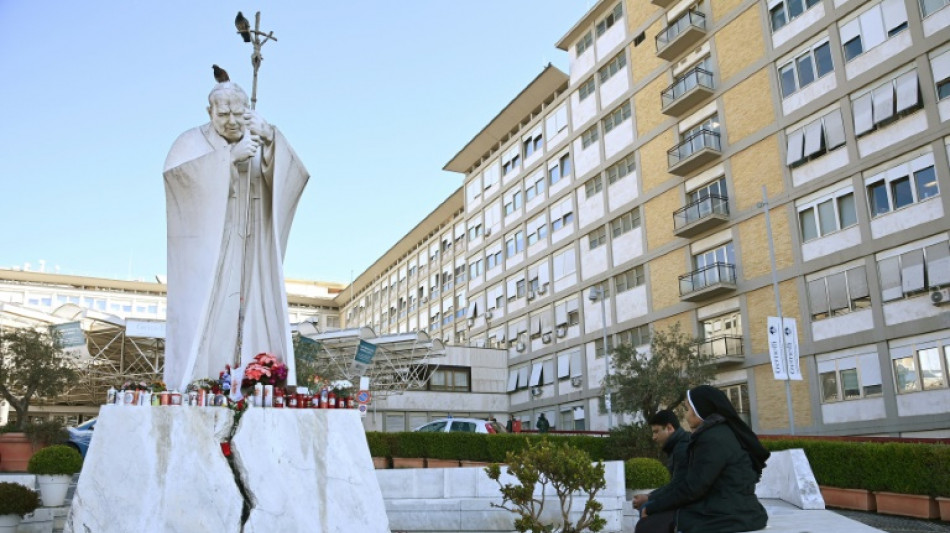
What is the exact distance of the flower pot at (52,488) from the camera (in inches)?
465

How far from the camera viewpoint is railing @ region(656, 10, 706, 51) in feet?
111

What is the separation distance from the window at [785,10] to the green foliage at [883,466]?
1970cm

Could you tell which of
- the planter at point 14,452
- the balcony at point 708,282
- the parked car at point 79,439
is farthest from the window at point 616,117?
the planter at point 14,452

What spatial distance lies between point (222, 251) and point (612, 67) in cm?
3380

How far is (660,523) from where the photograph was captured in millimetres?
5133

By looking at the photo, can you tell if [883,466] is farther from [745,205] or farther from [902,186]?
[745,205]

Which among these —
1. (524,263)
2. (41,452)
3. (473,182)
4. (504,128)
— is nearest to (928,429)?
(41,452)

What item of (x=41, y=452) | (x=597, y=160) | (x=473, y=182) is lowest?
(x=41, y=452)

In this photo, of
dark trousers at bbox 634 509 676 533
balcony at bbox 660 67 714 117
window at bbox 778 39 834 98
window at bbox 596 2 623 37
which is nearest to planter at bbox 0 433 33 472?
dark trousers at bbox 634 509 676 533

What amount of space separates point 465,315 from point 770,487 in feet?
143

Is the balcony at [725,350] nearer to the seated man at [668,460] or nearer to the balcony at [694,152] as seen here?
the balcony at [694,152]

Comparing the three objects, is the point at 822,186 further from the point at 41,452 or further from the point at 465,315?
the point at 465,315

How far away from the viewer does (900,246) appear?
24.7m

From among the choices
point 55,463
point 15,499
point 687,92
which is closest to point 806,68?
point 687,92
